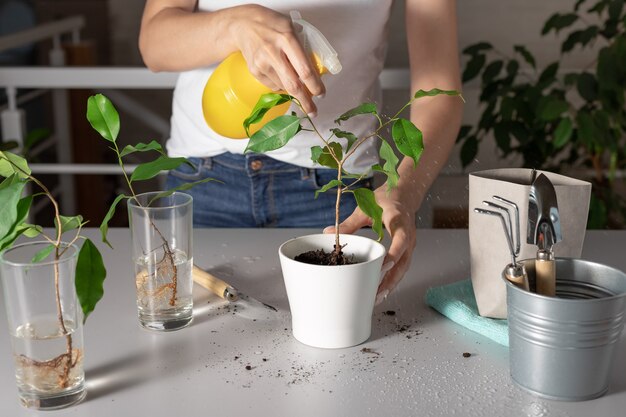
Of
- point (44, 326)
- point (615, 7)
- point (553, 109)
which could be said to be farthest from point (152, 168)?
point (615, 7)

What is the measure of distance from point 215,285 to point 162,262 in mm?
112

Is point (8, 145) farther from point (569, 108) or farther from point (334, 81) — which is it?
point (569, 108)

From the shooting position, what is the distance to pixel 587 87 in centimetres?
221

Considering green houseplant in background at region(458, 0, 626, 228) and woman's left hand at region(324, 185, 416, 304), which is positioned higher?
green houseplant in background at region(458, 0, 626, 228)

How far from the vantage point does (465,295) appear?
1.00 metres

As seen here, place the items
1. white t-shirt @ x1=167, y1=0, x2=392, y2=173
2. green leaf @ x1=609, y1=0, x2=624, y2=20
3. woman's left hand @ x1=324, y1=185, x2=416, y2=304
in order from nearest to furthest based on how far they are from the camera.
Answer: woman's left hand @ x1=324, y1=185, x2=416, y2=304 → white t-shirt @ x1=167, y1=0, x2=392, y2=173 → green leaf @ x1=609, y1=0, x2=624, y2=20

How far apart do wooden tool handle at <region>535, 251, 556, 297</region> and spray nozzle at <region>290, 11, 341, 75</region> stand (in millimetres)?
331

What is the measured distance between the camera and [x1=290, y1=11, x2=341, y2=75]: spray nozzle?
3.15ft

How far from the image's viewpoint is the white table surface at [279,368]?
0.77m

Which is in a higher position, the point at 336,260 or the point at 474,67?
the point at 474,67

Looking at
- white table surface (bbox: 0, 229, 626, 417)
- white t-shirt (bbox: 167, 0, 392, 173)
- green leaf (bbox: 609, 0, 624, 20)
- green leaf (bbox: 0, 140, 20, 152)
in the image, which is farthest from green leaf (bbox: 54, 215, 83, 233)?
green leaf (bbox: 609, 0, 624, 20)

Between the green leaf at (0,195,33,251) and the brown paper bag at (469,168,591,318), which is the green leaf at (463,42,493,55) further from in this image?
the green leaf at (0,195,33,251)

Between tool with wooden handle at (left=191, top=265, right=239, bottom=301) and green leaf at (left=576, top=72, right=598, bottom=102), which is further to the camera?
green leaf at (left=576, top=72, right=598, bottom=102)

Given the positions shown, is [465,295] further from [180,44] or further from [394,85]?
[394,85]
